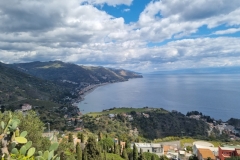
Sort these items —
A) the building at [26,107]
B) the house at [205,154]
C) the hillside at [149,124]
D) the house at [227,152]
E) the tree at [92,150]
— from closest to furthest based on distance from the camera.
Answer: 1. the tree at [92,150]
2. the house at [227,152]
3. the house at [205,154]
4. the hillside at [149,124]
5. the building at [26,107]

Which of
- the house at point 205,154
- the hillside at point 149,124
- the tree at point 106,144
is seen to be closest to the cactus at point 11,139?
the tree at point 106,144

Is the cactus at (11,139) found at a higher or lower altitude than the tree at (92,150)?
higher

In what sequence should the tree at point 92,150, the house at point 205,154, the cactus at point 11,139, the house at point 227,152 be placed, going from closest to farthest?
the cactus at point 11,139 → the tree at point 92,150 → the house at point 227,152 → the house at point 205,154

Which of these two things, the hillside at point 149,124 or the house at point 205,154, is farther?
the hillside at point 149,124

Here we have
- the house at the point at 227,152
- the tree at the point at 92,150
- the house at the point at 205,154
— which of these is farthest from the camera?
the house at the point at 205,154

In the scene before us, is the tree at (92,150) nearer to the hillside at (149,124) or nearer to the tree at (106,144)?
the tree at (106,144)

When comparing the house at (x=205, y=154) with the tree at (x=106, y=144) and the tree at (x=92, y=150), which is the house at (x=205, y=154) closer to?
the tree at (x=106, y=144)

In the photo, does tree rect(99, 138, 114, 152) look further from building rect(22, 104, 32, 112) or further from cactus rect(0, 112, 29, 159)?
building rect(22, 104, 32, 112)

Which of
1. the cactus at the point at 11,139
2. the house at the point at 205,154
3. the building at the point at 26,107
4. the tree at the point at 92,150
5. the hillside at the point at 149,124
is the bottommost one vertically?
the hillside at the point at 149,124

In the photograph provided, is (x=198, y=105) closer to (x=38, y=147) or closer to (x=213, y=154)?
(x=213, y=154)

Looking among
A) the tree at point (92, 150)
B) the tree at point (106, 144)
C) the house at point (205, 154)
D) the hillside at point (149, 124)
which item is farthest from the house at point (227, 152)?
the hillside at point (149, 124)

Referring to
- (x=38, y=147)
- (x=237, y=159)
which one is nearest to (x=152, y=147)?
(x=237, y=159)
